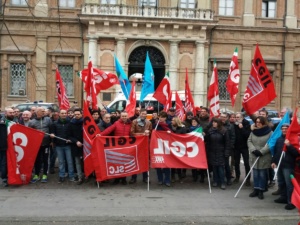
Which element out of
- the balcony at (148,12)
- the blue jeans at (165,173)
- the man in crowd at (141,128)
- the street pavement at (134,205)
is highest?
the balcony at (148,12)

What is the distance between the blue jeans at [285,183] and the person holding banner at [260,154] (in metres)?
0.32

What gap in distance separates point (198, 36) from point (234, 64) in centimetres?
1440

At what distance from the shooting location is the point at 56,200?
7.79 m

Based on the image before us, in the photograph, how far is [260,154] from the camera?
8.00 meters

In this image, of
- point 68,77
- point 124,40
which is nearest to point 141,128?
point 124,40

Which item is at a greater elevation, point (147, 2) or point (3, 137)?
point (147, 2)

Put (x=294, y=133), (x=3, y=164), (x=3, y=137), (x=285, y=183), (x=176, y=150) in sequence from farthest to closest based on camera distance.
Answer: (x=176, y=150) → (x=3, y=164) → (x=3, y=137) → (x=285, y=183) → (x=294, y=133)

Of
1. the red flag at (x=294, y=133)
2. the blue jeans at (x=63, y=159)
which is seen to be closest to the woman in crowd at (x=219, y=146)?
the red flag at (x=294, y=133)

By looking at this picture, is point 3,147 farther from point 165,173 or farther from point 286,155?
point 286,155

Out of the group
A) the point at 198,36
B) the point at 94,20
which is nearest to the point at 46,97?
the point at 94,20

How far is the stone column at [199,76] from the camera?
25.1 m

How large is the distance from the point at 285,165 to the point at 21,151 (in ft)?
20.0

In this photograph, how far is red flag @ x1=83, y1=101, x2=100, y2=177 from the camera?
352 inches

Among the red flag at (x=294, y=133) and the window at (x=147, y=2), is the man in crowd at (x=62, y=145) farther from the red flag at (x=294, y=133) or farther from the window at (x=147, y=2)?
the window at (x=147, y=2)
